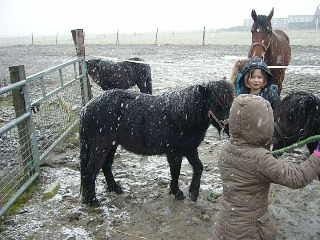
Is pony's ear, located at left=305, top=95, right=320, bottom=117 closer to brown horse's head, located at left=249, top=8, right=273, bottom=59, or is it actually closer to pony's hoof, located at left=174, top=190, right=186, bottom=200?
pony's hoof, located at left=174, top=190, right=186, bottom=200

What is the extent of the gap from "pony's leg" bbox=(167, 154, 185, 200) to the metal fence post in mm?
1946

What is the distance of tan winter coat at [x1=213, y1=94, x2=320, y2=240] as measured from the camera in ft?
6.46

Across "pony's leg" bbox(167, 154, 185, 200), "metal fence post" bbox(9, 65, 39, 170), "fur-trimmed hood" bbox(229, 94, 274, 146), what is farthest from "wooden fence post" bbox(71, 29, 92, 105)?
"fur-trimmed hood" bbox(229, 94, 274, 146)

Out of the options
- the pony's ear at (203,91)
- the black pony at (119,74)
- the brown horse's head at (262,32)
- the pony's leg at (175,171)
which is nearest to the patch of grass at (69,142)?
the black pony at (119,74)

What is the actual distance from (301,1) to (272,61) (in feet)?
339

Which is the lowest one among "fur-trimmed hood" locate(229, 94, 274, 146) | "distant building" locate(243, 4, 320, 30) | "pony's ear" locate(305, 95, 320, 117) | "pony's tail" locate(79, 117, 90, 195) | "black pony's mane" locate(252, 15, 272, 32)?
"pony's tail" locate(79, 117, 90, 195)

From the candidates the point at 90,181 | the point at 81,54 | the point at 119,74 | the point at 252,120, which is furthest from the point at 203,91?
the point at 119,74

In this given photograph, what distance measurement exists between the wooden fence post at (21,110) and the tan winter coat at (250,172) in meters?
3.19

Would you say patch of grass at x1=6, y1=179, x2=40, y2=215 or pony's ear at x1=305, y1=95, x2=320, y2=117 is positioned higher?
pony's ear at x1=305, y1=95, x2=320, y2=117

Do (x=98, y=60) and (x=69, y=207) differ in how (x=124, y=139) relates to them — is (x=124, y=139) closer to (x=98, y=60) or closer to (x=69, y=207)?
(x=69, y=207)

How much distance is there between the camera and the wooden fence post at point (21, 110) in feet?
14.5

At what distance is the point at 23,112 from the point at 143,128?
1686 mm

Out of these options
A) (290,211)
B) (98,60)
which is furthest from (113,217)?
(98,60)

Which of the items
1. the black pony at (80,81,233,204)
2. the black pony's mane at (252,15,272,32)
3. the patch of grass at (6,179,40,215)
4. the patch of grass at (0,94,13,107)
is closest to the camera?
the black pony at (80,81,233,204)
